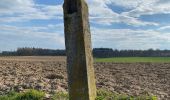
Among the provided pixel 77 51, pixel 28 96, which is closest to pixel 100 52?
pixel 28 96

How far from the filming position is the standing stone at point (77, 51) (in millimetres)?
9586

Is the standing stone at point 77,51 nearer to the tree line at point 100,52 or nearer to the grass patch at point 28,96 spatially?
the grass patch at point 28,96

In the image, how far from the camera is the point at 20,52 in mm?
67938

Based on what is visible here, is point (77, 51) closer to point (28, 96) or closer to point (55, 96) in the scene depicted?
point (55, 96)

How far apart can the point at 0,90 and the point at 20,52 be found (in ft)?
182

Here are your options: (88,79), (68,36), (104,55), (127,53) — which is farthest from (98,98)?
(127,53)

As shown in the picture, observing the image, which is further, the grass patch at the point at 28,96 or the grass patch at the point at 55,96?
the grass patch at the point at 28,96

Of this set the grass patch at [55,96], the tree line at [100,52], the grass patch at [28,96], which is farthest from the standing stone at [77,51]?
the tree line at [100,52]

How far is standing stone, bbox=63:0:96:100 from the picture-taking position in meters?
9.59

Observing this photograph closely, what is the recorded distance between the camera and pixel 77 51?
961 cm

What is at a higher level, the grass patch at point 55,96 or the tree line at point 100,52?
the tree line at point 100,52

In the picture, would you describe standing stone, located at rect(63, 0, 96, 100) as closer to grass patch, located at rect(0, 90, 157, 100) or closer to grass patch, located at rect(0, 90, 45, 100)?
grass patch, located at rect(0, 90, 157, 100)

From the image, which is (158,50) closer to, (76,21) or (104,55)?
(104,55)

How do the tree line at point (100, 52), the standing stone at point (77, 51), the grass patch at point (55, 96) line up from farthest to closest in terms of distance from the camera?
the tree line at point (100, 52)
the grass patch at point (55, 96)
the standing stone at point (77, 51)
